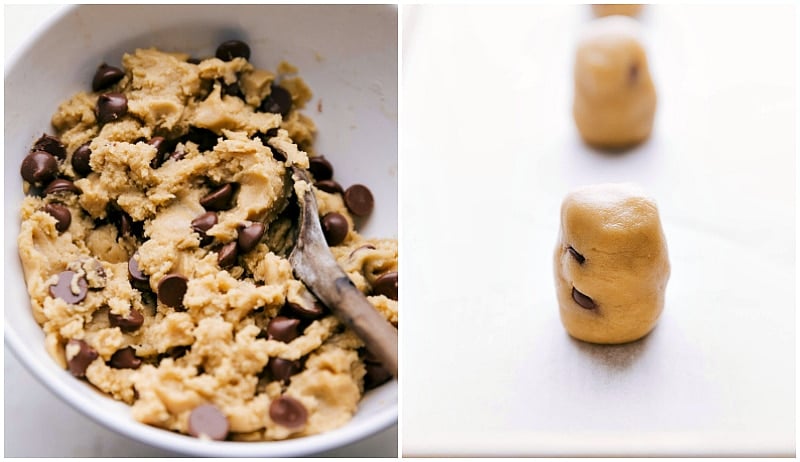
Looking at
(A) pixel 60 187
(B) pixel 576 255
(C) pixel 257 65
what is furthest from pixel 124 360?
(B) pixel 576 255

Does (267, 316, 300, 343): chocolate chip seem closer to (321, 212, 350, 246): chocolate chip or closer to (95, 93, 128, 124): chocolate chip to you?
(321, 212, 350, 246): chocolate chip

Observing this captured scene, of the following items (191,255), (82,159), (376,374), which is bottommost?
(376,374)

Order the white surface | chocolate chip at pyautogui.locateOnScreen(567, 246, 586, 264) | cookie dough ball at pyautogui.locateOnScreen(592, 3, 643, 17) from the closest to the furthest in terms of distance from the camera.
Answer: chocolate chip at pyautogui.locateOnScreen(567, 246, 586, 264), the white surface, cookie dough ball at pyautogui.locateOnScreen(592, 3, 643, 17)

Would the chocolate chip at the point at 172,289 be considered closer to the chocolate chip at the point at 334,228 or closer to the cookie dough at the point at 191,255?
the cookie dough at the point at 191,255

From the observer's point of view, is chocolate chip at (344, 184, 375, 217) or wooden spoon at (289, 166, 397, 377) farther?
chocolate chip at (344, 184, 375, 217)

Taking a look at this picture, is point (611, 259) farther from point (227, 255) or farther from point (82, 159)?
point (82, 159)

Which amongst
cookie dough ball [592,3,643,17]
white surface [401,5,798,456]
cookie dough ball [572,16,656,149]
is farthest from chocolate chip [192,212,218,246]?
cookie dough ball [592,3,643,17]
